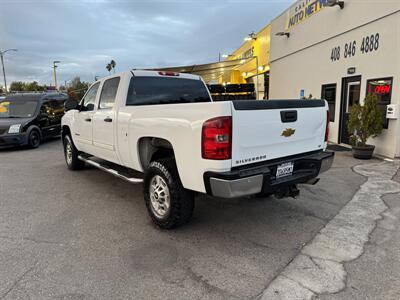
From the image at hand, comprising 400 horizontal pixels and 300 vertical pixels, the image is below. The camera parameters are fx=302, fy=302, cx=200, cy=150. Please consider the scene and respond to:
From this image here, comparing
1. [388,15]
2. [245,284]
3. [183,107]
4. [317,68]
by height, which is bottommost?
[245,284]

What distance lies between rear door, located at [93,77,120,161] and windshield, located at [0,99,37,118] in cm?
734

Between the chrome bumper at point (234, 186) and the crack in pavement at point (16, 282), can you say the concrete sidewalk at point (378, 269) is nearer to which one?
the chrome bumper at point (234, 186)

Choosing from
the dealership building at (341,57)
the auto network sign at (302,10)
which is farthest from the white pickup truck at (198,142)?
the auto network sign at (302,10)

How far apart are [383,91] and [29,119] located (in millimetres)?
11299

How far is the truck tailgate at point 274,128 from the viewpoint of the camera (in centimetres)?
298

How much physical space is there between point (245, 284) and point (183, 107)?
1846 millimetres

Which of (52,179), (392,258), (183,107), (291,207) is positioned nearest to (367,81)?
(291,207)

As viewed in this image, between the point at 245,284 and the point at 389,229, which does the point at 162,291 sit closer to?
the point at 245,284

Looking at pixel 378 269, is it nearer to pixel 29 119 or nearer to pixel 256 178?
pixel 256 178

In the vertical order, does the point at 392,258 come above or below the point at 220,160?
below

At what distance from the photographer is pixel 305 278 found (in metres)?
2.79

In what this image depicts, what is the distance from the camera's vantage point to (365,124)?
7.80 metres

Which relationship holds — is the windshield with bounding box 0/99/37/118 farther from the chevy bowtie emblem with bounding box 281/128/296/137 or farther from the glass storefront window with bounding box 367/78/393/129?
the glass storefront window with bounding box 367/78/393/129

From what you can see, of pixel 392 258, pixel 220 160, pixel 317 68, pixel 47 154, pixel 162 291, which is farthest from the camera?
pixel 317 68
